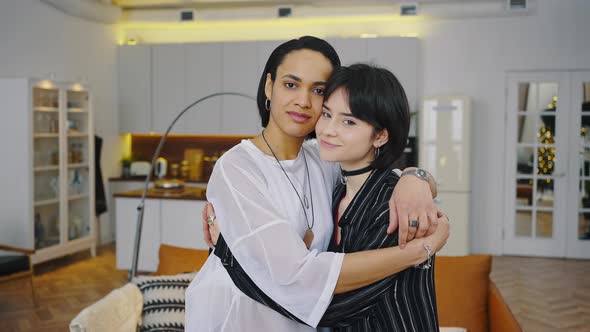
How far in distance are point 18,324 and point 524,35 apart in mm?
7013

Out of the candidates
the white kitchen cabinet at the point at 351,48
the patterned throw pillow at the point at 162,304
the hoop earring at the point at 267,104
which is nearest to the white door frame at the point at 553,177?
the white kitchen cabinet at the point at 351,48

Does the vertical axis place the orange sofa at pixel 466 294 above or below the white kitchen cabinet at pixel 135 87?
below

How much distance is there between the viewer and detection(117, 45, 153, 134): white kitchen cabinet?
865 cm

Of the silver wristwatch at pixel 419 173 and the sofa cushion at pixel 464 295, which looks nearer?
the silver wristwatch at pixel 419 173

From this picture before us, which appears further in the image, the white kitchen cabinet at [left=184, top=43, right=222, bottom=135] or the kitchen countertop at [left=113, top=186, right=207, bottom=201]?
the white kitchen cabinet at [left=184, top=43, right=222, bottom=135]

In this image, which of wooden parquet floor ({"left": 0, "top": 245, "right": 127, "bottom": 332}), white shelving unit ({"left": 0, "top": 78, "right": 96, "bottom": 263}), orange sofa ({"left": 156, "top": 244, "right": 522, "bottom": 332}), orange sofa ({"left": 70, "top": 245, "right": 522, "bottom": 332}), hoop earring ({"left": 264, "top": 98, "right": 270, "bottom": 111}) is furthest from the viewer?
white shelving unit ({"left": 0, "top": 78, "right": 96, "bottom": 263})

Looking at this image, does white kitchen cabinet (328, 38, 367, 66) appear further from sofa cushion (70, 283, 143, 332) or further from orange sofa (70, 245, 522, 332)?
sofa cushion (70, 283, 143, 332)

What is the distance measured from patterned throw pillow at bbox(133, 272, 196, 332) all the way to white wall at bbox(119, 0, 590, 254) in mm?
5903

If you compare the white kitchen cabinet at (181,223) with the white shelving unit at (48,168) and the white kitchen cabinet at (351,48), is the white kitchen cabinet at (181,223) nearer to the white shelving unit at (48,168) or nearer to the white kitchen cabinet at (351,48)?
the white shelving unit at (48,168)

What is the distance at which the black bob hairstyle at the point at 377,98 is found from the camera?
1516mm

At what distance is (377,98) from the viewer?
1.51m

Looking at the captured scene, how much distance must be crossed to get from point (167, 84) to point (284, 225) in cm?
753

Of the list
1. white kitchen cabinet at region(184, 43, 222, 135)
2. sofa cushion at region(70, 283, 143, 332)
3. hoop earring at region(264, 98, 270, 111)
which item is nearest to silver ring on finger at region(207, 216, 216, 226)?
hoop earring at region(264, 98, 270, 111)

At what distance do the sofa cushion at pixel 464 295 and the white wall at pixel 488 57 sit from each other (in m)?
5.13
